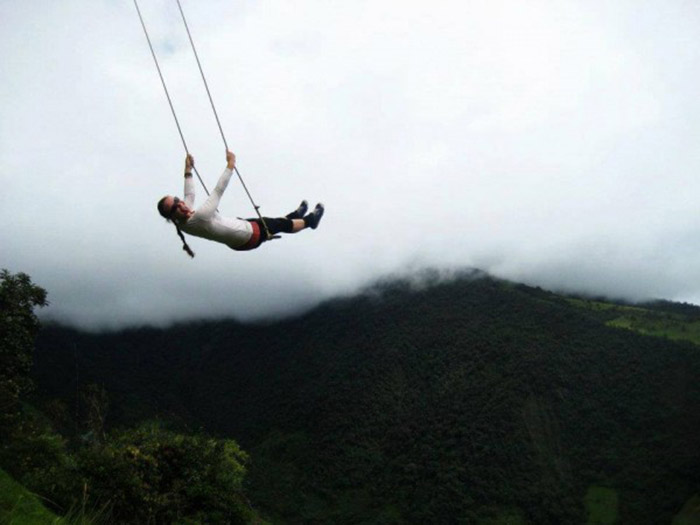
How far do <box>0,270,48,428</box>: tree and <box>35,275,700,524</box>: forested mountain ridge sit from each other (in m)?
70.8

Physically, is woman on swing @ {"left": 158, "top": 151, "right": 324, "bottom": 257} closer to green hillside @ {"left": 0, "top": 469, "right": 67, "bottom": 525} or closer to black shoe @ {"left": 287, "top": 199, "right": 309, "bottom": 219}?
black shoe @ {"left": 287, "top": 199, "right": 309, "bottom": 219}

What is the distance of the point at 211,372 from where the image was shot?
530 feet

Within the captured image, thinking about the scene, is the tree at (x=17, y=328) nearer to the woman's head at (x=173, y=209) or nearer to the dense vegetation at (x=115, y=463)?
the dense vegetation at (x=115, y=463)

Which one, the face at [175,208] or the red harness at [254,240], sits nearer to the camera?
the face at [175,208]

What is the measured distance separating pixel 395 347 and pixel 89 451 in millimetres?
118427

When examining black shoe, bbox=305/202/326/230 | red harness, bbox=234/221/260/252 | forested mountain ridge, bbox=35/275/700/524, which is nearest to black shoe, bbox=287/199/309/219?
black shoe, bbox=305/202/326/230

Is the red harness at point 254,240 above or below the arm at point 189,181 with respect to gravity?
below

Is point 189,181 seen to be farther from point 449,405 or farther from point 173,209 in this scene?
point 449,405

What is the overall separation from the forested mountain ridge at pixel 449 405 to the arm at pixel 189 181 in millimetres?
84351

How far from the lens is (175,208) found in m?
4.73

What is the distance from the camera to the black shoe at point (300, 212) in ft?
20.5

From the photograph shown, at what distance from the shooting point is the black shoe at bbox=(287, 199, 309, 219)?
246 inches

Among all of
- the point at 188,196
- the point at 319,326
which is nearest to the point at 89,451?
the point at 188,196

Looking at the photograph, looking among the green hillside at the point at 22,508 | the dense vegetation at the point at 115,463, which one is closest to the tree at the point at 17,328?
the dense vegetation at the point at 115,463
